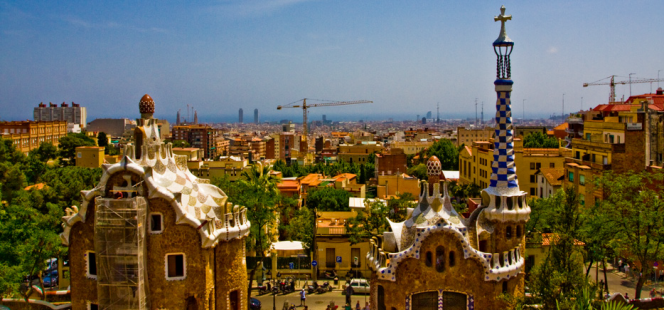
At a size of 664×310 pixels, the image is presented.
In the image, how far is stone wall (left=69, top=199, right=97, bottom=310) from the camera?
85.7ft

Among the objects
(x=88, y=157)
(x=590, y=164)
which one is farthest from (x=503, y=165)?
(x=88, y=157)

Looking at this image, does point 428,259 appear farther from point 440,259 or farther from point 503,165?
point 503,165

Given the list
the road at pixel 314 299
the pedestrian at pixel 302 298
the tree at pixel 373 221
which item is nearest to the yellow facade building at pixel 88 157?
the tree at pixel 373 221

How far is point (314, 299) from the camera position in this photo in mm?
36594

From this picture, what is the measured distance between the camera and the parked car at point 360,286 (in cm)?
3706

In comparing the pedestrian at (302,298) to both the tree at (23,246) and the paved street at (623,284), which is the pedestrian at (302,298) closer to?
the tree at (23,246)

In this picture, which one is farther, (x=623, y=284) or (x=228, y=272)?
(x=623, y=284)

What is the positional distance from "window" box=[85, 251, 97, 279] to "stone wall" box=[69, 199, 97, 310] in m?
0.13

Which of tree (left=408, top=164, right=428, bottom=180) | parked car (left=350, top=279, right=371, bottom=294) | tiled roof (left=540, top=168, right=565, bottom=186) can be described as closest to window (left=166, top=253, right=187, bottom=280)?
parked car (left=350, top=279, right=371, bottom=294)

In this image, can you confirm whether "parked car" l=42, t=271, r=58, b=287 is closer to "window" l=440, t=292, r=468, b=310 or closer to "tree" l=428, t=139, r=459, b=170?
"window" l=440, t=292, r=468, b=310

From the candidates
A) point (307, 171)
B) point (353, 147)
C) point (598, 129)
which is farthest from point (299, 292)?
point (353, 147)

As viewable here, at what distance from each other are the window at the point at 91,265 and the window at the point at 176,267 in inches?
133

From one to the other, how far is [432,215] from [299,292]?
15024 mm

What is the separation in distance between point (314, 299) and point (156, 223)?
549 inches
